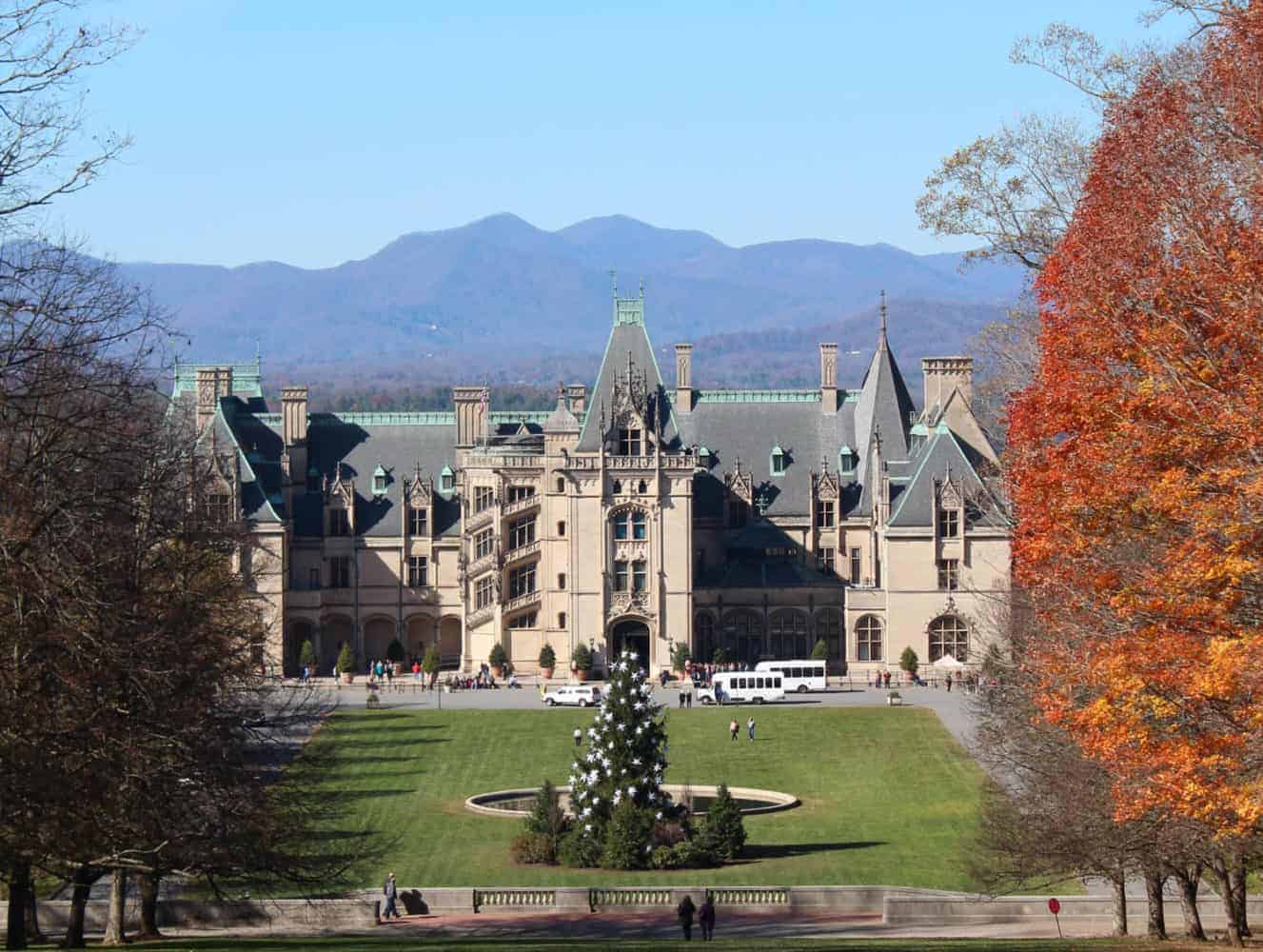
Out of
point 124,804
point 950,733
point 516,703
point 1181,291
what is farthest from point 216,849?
point 516,703

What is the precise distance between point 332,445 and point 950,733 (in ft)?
127

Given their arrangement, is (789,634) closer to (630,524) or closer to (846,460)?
(630,524)

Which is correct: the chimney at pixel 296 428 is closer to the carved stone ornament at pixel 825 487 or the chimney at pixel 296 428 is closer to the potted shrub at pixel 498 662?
the potted shrub at pixel 498 662

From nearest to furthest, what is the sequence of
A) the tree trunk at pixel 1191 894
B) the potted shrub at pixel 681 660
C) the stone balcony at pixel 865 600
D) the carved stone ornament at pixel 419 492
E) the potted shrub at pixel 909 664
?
the tree trunk at pixel 1191 894 < the potted shrub at pixel 909 664 < the potted shrub at pixel 681 660 < the stone balcony at pixel 865 600 < the carved stone ornament at pixel 419 492

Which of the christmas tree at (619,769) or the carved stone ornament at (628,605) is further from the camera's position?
the carved stone ornament at (628,605)

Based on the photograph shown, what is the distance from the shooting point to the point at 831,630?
98.8 m

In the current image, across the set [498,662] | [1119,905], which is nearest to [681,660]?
[498,662]

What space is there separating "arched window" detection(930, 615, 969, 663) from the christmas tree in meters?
39.1

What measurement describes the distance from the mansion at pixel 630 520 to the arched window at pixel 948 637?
76mm

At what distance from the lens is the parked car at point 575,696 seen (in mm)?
86875

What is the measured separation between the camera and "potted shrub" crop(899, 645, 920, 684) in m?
94.7

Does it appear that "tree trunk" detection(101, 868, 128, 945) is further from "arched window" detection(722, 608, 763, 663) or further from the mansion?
"arched window" detection(722, 608, 763, 663)

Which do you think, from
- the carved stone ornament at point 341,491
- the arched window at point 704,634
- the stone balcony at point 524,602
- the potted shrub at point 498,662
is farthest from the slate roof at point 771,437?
the carved stone ornament at point 341,491

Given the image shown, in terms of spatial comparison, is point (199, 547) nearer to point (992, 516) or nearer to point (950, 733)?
point (950, 733)
